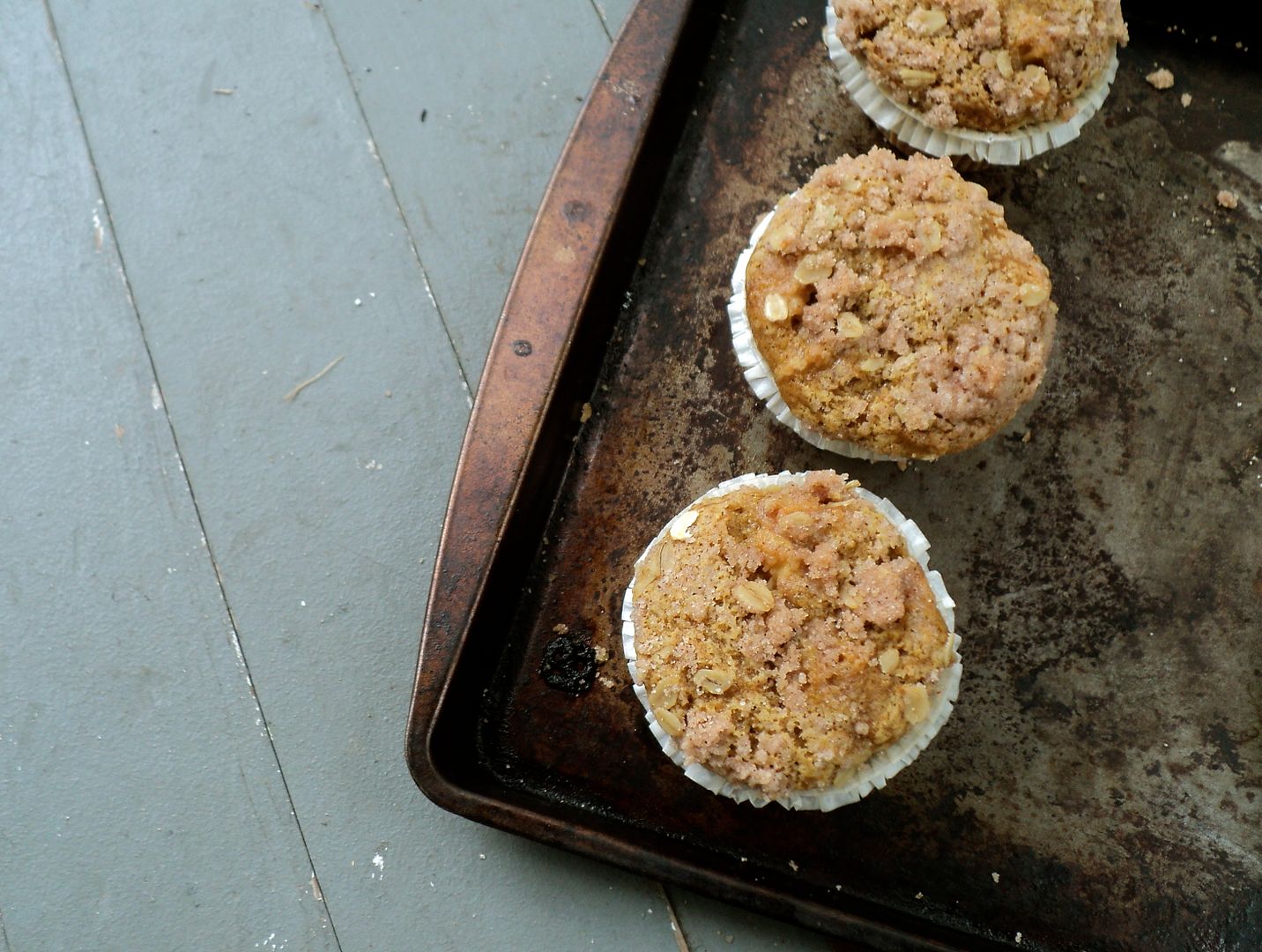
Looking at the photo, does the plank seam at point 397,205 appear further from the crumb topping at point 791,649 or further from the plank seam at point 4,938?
the plank seam at point 4,938

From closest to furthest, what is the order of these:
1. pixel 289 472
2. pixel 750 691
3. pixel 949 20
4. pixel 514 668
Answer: pixel 750 691, pixel 949 20, pixel 514 668, pixel 289 472

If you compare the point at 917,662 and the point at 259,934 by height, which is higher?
the point at 917,662

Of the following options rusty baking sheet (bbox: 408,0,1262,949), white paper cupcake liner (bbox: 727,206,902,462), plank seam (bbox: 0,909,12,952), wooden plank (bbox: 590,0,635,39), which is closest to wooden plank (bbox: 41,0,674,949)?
rusty baking sheet (bbox: 408,0,1262,949)

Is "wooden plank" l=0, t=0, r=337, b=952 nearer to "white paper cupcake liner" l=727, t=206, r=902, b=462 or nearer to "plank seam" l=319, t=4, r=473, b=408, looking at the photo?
"plank seam" l=319, t=4, r=473, b=408

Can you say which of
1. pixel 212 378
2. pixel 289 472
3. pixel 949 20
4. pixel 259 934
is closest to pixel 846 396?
pixel 949 20

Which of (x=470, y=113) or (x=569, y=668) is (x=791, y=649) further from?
(x=470, y=113)

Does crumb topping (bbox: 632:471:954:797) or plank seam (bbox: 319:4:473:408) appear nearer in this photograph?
crumb topping (bbox: 632:471:954:797)

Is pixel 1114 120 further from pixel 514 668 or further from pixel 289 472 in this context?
pixel 289 472
